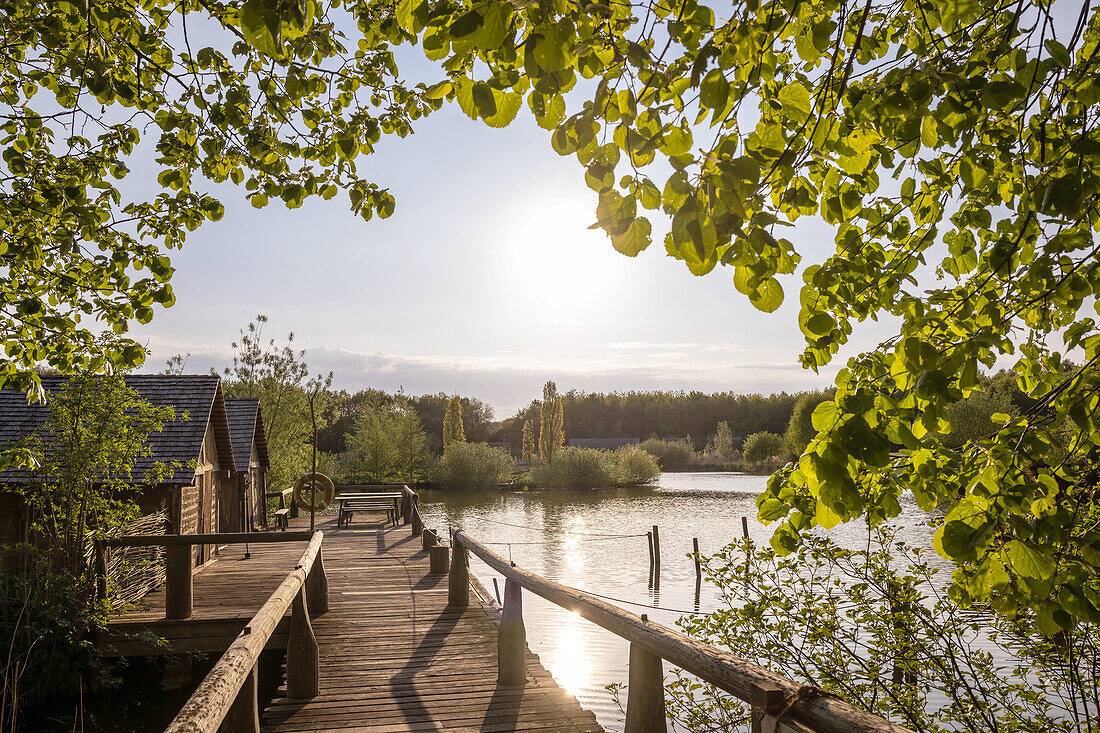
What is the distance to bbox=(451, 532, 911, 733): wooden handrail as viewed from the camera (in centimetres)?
202

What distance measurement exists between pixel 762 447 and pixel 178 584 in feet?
185

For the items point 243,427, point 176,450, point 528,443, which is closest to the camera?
point 176,450

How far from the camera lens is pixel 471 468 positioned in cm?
4438

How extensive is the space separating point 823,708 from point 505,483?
4381 centimetres

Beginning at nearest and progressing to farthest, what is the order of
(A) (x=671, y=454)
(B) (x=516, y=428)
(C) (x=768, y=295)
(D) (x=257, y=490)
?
(C) (x=768, y=295), (D) (x=257, y=490), (A) (x=671, y=454), (B) (x=516, y=428)

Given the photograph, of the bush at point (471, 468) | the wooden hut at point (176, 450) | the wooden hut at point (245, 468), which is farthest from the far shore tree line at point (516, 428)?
the wooden hut at point (176, 450)

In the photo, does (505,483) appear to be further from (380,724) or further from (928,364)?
(928,364)

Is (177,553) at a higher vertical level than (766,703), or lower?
lower

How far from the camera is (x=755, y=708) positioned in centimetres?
230

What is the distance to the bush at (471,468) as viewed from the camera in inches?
1748

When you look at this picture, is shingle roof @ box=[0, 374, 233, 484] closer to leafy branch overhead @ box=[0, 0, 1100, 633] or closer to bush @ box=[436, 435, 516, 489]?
leafy branch overhead @ box=[0, 0, 1100, 633]

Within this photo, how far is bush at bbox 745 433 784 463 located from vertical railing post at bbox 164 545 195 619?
55.3 m

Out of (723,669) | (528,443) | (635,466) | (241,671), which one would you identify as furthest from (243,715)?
(528,443)

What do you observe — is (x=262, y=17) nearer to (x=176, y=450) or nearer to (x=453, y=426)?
(x=176, y=450)
